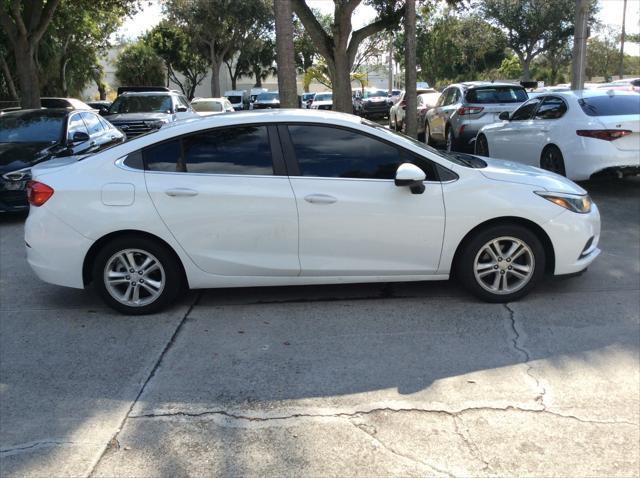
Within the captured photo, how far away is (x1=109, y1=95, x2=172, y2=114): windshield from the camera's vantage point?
16.1m

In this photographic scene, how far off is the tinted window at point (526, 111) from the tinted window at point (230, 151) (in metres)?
6.60

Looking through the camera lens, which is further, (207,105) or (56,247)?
(207,105)

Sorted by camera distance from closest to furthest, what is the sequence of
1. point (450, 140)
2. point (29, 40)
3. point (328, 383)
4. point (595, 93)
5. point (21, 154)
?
1. point (328, 383)
2. point (21, 154)
3. point (595, 93)
4. point (450, 140)
5. point (29, 40)

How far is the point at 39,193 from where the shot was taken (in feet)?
16.8

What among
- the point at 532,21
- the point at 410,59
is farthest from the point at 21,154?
the point at 532,21

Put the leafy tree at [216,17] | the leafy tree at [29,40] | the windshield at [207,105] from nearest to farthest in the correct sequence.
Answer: the leafy tree at [29,40] < the windshield at [207,105] < the leafy tree at [216,17]

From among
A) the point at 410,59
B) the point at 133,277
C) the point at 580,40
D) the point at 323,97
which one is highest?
the point at 580,40

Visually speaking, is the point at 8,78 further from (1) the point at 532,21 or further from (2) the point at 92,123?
(1) the point at 532,21

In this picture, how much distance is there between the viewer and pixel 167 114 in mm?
15719

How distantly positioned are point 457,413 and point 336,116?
8.86 feet

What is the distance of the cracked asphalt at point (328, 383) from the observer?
127 inches

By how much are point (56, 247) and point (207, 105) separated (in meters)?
18.4

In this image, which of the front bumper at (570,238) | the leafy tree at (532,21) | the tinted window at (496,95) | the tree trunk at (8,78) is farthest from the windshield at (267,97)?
the front bumper at (570,238)

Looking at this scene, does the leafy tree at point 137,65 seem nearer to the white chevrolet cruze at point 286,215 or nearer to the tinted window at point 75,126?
the tinted window at point 75,126
